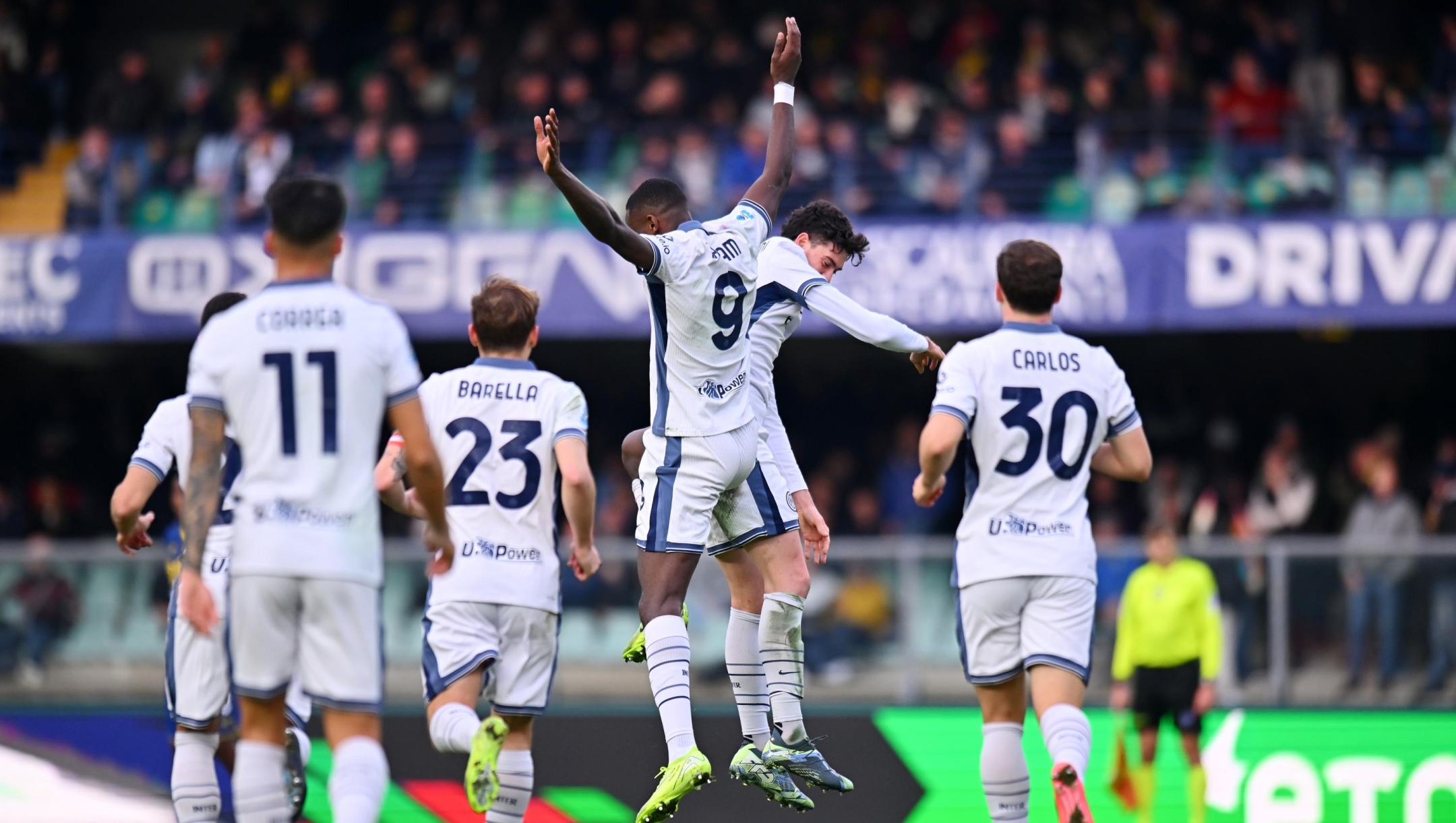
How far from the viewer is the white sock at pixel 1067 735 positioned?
19.7ft

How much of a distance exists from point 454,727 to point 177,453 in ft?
5.20

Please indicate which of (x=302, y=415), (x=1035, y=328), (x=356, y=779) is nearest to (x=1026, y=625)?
(x=1035, y=328)

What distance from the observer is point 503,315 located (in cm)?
670

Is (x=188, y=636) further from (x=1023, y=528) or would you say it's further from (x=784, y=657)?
(x=1023, y=528)

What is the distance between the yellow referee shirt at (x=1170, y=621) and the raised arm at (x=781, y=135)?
5615 mm

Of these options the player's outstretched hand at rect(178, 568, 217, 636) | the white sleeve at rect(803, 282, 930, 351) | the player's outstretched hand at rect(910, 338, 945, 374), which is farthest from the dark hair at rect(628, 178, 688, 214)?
the player's outstretched hand at rect(178, 568, 217, 636)

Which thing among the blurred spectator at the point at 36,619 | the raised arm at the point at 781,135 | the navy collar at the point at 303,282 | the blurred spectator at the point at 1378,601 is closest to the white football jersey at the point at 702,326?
the raised arm at the point at 781,135

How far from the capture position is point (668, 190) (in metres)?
6.91

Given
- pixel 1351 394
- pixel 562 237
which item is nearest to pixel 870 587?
pixel 562 237

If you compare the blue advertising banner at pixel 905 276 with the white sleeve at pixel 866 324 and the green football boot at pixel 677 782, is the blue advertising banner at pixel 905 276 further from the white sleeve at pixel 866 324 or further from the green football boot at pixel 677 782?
the green football boot at pixel 677 782

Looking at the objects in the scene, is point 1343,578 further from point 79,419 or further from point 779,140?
point 79,419

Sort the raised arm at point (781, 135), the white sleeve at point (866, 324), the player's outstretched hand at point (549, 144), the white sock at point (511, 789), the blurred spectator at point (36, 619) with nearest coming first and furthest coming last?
the player's outstretched hand at point (549, 144) → the white sock at point (511, 789) → the white sleeve at point (866, 324) → the raised arm at point (781, 135) → the blurred spectator at point (36, 619)

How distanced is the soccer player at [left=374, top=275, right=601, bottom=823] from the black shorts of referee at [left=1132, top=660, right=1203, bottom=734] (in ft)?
19.6

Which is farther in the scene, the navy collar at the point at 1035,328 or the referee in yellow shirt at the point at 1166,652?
the referee in yellow shirt at the point at 1166,652
